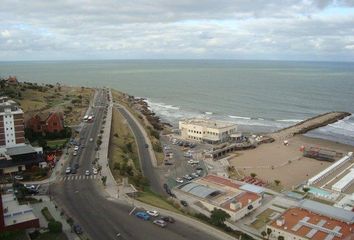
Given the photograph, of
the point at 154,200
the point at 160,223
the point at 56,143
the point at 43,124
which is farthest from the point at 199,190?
the point at 43,124

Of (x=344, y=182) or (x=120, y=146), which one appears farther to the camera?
(x=120, y=146)

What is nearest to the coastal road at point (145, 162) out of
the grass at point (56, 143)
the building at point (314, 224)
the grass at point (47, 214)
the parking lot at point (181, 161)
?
the parking lot at point (181, 161)

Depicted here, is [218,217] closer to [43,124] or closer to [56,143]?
[56,143]

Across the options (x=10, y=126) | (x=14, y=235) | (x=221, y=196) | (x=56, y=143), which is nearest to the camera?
(x=14, y=235)

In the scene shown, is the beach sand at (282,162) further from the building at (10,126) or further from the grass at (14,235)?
the grass at (14,235)

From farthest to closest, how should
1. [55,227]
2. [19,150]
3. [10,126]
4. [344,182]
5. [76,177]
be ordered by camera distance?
[10,126] < [19,150] < [344,182] < [76,177] < [55,227]

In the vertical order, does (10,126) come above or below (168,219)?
above
